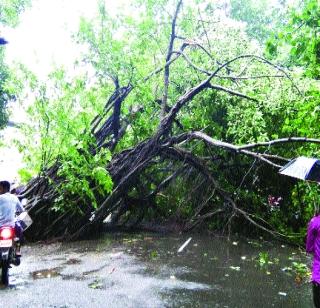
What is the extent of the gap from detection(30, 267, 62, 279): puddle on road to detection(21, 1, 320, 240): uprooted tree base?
277cm

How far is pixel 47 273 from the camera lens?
7133 millimetres

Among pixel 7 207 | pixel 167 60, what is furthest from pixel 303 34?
pixel 7 207

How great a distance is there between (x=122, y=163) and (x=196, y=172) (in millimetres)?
2162

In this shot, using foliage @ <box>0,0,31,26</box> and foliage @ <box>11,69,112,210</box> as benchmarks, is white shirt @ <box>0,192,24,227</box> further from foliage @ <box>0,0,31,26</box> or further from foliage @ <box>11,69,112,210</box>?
foliage @ <box>0,0,31,26</box>

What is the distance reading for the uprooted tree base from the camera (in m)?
10.2

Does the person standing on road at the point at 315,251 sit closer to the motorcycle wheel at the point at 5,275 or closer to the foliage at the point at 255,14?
the motorcycle wheel at the point at 5,275

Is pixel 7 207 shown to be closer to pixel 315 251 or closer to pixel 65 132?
pixel 65 132

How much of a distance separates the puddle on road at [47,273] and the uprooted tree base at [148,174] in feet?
9.10

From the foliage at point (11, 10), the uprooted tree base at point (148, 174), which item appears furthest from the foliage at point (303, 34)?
the foliage at point (11, 10)

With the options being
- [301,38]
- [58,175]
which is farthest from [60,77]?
[301,38]

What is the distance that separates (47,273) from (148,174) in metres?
5.14

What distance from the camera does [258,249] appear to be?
30.8 feet

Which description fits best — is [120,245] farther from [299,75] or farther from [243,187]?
[299,75]

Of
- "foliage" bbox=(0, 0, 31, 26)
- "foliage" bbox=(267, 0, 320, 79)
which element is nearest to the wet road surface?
"foliage" bbox=(267, 0, 320, 79)
